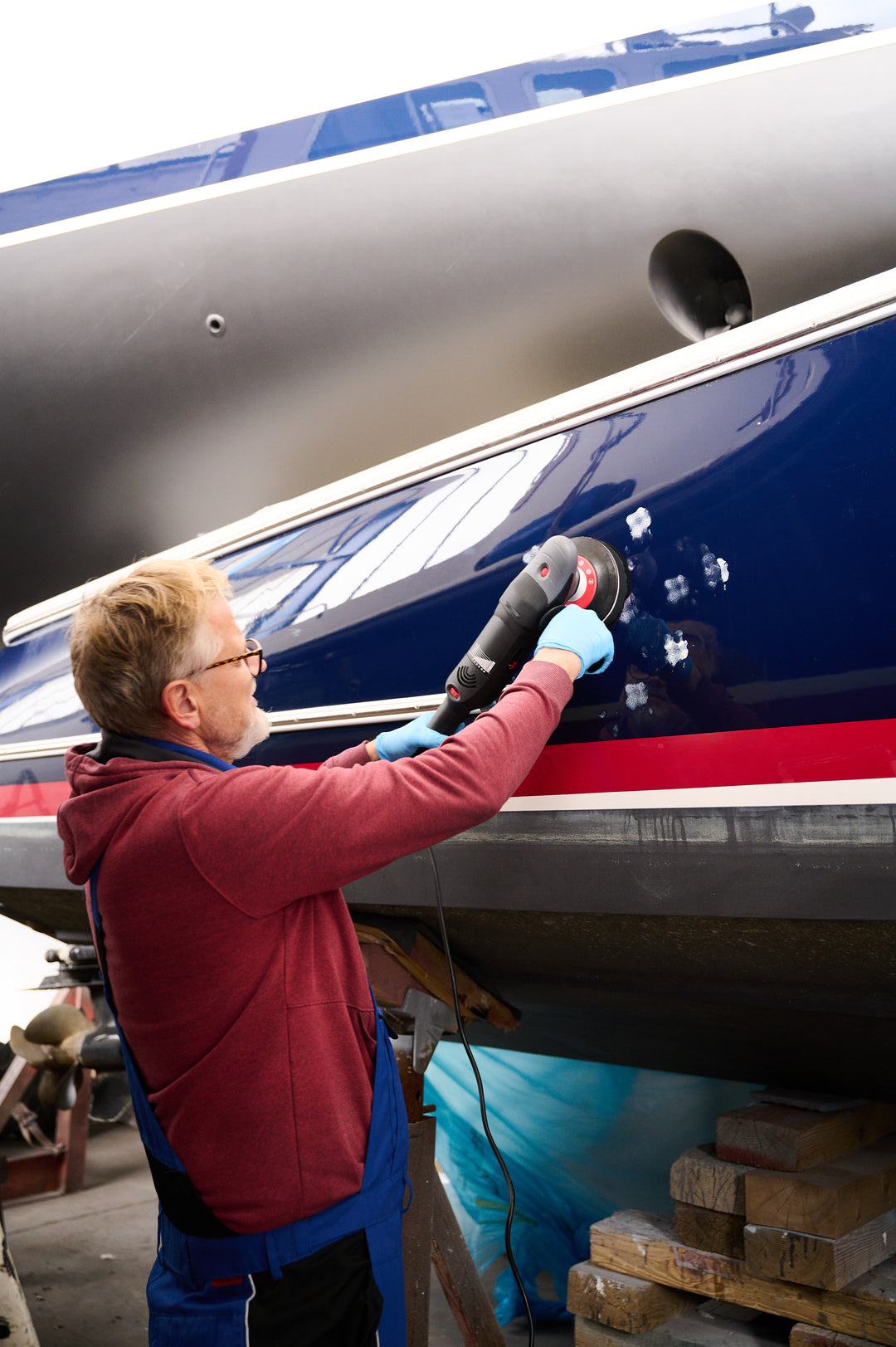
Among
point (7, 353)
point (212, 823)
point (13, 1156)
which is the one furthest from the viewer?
point (13, 1156)

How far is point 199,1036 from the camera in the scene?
1.12 meters

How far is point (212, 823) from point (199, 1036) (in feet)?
0.78

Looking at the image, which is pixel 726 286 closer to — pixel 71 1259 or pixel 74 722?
pixel 74 722

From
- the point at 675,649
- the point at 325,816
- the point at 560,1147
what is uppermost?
the point at 675,649

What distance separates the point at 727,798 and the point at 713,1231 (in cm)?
74

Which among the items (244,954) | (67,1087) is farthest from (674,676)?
(67,1087)

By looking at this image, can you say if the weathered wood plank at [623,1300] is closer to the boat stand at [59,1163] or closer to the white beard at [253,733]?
the white beard at [253,733]

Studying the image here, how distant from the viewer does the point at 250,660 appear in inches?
48.9

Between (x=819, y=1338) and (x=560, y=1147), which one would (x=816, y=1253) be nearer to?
(x=819, y=1338)

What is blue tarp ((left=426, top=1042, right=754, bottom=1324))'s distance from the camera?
228cm

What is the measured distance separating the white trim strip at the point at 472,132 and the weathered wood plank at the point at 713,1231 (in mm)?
1537

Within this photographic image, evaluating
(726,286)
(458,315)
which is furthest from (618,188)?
(458,315)

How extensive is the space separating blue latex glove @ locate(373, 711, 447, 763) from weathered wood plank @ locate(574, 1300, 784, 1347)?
36.1 inches

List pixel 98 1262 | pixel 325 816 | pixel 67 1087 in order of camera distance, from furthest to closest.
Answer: pixel 67 1087 < pixel 98 1262 < pixel 325 816
